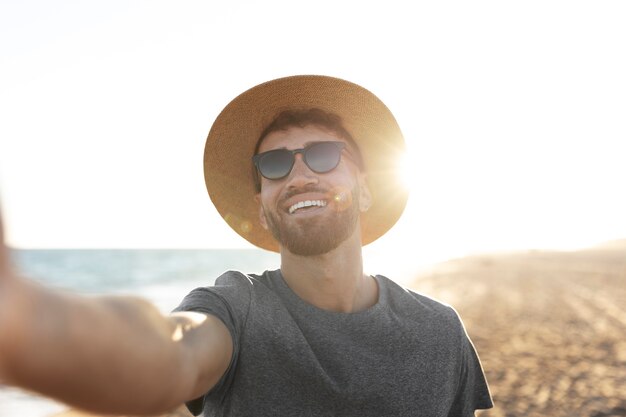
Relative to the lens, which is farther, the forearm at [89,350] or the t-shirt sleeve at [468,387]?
the t-shirt sleeve at [468,387]

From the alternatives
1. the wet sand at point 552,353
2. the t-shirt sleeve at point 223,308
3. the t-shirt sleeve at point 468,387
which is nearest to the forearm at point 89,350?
the t-shirt sleeve at point 223,308

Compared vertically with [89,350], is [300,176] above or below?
above

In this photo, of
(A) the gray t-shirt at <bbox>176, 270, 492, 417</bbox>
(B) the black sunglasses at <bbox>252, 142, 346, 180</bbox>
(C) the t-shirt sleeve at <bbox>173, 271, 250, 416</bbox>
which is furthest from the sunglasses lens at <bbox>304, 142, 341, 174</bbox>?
(C) the t-shirt sleeve at <bbox>173, 271, 250, 416</bbox>

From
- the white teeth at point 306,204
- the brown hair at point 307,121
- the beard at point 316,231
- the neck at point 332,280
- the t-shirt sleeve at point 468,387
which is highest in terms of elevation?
the brown hair at point 307,121

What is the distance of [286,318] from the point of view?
188 cm

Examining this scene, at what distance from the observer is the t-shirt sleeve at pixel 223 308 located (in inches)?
63.7

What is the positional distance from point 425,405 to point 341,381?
14.1 inches

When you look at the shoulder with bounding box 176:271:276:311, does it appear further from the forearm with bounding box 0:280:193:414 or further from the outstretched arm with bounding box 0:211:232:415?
the forearm with bounding box 0:280:193:414

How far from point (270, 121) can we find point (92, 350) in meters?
1.89

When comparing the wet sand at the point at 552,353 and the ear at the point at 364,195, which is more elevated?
the ear at the point at 364,195

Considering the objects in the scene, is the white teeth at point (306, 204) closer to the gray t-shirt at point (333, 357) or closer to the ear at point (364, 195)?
the gray t-shirt at point (333, 357)

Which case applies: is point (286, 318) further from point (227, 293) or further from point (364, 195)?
point (364, 195)

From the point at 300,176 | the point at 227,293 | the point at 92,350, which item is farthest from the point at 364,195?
the point at 92,350

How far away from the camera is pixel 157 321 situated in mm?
1208
